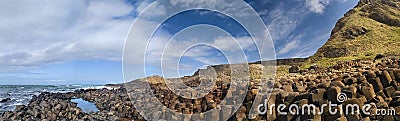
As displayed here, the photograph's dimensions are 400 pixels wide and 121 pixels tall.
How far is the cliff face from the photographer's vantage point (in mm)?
49812

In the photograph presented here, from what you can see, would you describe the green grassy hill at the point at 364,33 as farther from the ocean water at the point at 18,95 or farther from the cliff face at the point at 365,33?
the ocean water at the point at 18,95

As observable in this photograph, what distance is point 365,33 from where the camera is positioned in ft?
193

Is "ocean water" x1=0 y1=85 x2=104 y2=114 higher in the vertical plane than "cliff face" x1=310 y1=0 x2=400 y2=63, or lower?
lower

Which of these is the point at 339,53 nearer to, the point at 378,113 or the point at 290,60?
the point at 290,60

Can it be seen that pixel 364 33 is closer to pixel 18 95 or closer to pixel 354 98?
pixel 18 95

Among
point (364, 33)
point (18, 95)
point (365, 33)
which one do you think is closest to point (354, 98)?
point (18, 95)

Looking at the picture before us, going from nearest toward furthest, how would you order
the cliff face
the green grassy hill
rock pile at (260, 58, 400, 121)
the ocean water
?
rock pile at (260, 58, 400, 121) < the ocean water < the green grassy hill < the cliff face

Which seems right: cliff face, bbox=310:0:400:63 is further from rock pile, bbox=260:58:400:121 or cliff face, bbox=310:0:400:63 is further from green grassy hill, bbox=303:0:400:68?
rock pile, bbox=260:58:400:121

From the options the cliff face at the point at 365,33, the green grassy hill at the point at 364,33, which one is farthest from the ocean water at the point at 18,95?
the cliff face at the point at 365,33

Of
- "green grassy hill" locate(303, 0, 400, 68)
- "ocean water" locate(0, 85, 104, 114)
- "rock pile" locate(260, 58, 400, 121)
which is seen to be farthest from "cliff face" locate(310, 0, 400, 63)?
"rock pile" locate(260, 58, 400, 121)

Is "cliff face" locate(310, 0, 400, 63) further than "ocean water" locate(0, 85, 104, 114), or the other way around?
"cliff face" locate(310, 0, 400, 63)

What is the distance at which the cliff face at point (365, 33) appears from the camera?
49812mm

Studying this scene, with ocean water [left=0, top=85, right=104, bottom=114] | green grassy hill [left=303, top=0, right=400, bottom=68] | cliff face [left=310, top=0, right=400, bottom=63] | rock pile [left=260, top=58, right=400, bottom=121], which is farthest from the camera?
cliff face [left=310, top=0, right=400, bottom=63]

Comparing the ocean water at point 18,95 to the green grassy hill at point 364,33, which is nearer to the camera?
the ocean water at point 18,95
